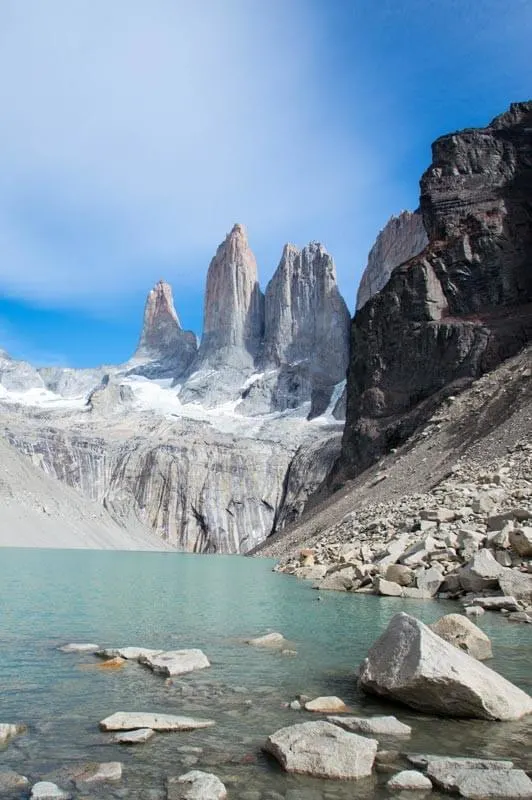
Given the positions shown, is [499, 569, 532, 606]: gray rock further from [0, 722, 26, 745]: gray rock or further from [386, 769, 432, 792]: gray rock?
[0, 722, 26, 745]: gray rock

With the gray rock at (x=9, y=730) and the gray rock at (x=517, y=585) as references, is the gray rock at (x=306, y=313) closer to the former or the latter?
the gray rock at (x=517, y=585)

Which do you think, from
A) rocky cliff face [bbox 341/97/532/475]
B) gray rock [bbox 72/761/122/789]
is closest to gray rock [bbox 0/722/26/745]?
gray rock [bbox 72/761/122/789]

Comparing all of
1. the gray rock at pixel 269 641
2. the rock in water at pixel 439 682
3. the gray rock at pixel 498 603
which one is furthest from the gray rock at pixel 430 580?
the rock in water at pixel 439 682

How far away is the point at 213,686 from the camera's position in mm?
9289

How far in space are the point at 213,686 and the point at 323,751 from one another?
11.0 ft

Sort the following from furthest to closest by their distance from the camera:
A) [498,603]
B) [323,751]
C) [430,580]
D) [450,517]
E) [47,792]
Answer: [450,517] < [430,580] < [498,603] < [323,751] < [47,792]

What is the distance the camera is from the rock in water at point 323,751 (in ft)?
19.9

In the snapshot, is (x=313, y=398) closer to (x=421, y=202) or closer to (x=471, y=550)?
(x=421, y=202)

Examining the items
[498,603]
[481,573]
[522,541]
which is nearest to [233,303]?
[522,541]

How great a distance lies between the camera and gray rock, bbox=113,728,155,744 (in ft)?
22.1

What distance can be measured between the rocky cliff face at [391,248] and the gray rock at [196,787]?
130882mm

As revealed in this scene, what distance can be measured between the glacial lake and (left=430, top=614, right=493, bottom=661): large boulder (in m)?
0.41

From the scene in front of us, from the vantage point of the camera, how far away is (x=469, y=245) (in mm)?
67438

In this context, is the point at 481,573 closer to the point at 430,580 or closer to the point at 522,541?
the point at 430,580
